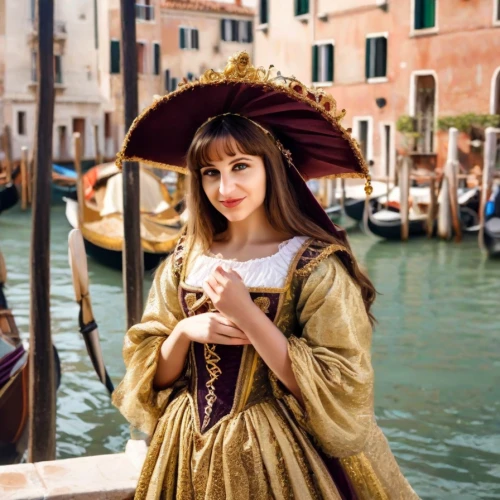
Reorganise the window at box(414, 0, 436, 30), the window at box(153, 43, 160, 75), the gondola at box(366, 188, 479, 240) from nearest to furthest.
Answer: the gondola at box(366, 188, 479, 240) → the window at box(414, 0, 436, 30) → the window at box(153, 43, 160, 75)

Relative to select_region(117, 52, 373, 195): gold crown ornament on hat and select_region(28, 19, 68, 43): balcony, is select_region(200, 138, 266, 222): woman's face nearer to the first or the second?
select_region(117, 52, 373, 195): gold crown ornament on hat

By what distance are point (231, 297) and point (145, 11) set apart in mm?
21340

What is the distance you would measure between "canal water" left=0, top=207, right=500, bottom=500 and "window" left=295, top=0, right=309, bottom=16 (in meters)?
6.66

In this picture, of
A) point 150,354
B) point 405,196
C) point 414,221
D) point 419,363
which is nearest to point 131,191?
point 150,354

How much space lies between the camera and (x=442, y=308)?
26.5 feet

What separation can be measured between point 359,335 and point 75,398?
4.27 metres

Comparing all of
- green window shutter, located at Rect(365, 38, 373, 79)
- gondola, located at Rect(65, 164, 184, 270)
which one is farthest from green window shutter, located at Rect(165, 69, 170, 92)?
gondola, located at Rect(65, 164, 184, 270)

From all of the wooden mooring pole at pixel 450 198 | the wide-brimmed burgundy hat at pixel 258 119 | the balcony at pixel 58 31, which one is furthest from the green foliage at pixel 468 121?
the wide-brimmed burgundy hat at pixel 258 119

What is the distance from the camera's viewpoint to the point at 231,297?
1.21 metres

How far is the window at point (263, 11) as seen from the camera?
17078 mm

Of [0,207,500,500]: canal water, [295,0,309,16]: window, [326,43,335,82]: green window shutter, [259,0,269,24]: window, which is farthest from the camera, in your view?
[259,0,269,24]: window

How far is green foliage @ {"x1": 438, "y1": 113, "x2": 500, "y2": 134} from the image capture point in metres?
13.5

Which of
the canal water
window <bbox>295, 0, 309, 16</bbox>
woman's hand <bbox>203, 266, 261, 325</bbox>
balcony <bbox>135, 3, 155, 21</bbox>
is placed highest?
balcony <bbox>135, 3, 155, 21</bbox>

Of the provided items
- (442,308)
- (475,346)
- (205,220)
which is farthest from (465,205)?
(205,220)
